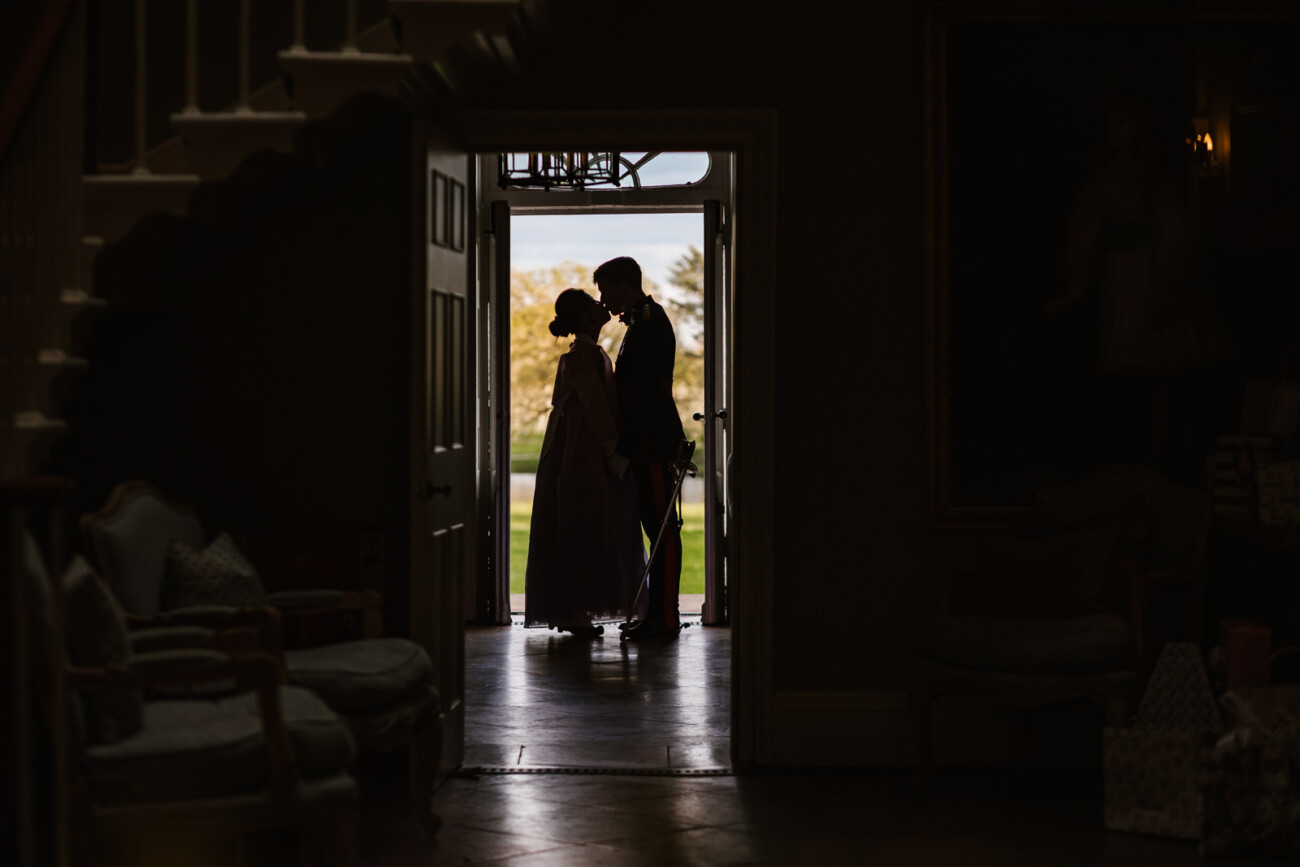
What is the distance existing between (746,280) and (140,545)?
2146 mm

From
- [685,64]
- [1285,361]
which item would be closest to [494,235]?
[685,64]

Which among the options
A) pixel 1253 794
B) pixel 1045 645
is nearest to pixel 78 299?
pixel 1045 645

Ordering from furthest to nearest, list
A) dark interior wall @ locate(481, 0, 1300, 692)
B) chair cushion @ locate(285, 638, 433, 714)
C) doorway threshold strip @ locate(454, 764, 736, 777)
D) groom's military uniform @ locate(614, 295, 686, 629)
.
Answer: groom's military uniform @ locate(614, 295, 686, 629), dark interior wall @ locate(481, 0, 1300, 692), doorway threshold strip @ locate(454, 764, 736, 777), chair cushion @ locate(285, 638, 433, 714)

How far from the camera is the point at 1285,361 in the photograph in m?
4.64

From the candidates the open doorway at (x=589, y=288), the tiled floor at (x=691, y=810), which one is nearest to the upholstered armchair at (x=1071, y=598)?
the tiled floor at (x=691, y=810)

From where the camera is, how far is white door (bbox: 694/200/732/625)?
760 centimetres

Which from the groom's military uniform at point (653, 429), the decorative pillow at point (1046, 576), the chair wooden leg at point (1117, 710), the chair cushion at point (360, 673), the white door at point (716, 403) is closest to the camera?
the chair cushion at point (360, 673)

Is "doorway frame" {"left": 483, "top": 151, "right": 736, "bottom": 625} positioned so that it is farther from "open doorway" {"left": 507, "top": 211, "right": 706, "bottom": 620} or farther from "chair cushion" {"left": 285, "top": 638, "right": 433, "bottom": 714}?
"open doorway" {"left": 507, "top": 211, "right": 706, "bottom": 620}

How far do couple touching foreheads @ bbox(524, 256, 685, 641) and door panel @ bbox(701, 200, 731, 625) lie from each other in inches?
13.7

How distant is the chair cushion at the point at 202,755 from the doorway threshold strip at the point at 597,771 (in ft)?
5.05

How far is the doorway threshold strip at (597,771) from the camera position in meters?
4.59

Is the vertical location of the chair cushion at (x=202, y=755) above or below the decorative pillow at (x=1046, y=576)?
below

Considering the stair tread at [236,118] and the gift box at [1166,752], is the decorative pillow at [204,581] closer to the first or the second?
the stair tread at [236,118]

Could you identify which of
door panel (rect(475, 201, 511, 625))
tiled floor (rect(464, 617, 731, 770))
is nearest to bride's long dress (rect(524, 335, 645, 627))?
tiled floor (rect(464, 617, 731, 770))
